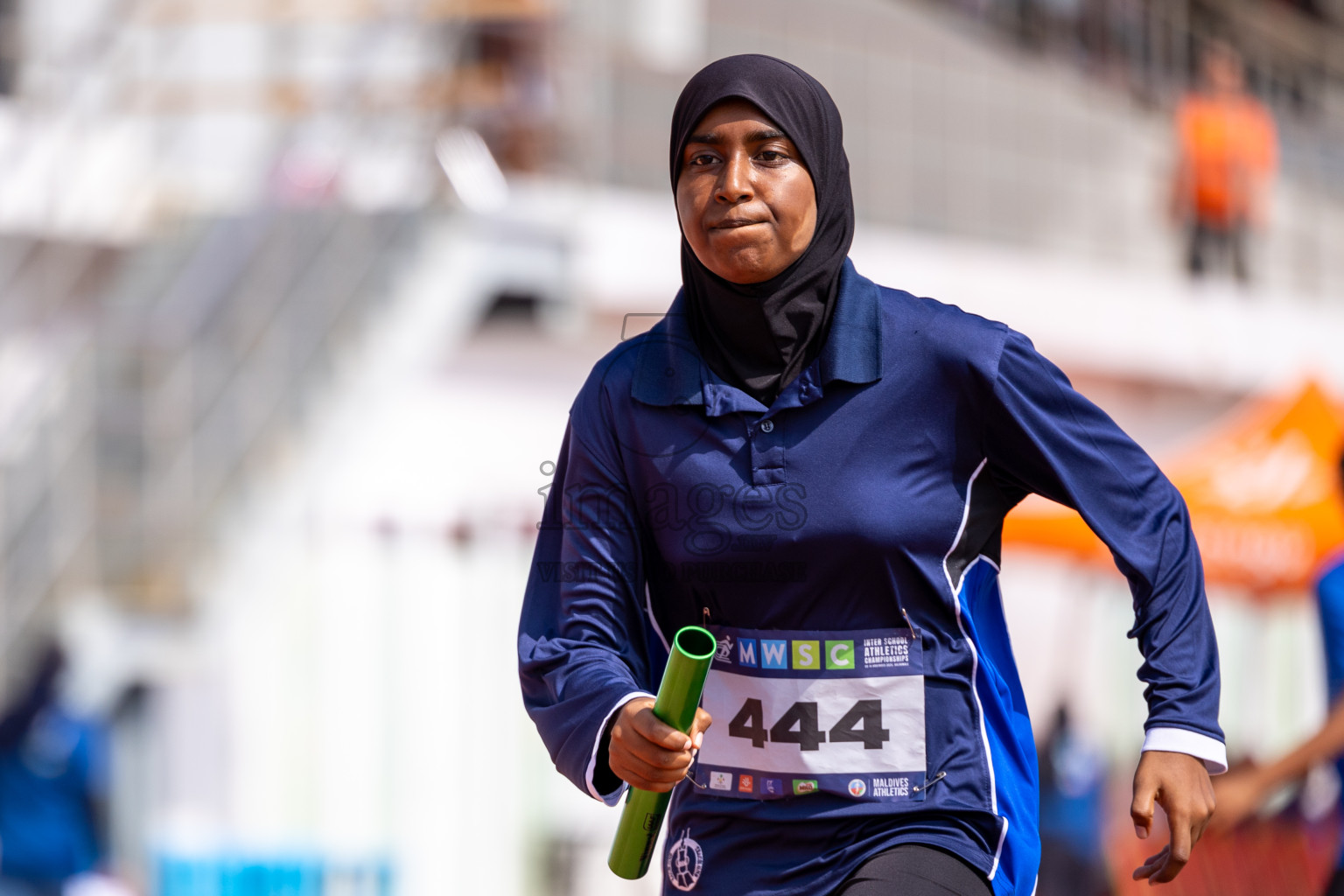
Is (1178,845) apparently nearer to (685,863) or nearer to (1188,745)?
(1188,745)

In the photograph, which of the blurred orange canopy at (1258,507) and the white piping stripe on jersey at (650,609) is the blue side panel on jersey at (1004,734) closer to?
the white piping stripe on jersey at (650,609)

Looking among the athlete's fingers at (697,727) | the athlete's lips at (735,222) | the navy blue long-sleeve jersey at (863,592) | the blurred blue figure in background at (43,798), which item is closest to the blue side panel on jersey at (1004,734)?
the navy blue long-sleeve jersey at (863,592)

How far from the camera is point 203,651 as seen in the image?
8703 mm

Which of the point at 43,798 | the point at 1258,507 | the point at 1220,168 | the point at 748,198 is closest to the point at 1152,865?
the point at 748,198

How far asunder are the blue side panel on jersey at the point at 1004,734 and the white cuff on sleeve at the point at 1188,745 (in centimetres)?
22

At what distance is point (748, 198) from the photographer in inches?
101

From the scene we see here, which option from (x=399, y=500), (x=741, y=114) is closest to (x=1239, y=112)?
(x=399, y=500)

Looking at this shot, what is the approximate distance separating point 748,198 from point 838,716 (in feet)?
2.38

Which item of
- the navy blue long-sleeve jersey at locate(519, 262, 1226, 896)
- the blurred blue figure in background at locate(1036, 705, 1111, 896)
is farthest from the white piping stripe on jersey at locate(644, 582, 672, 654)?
the blurred blue figure in background at locate(1036, 705, 1111, 896)

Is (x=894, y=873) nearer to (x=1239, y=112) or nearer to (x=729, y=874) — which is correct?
(x=729, y=874)

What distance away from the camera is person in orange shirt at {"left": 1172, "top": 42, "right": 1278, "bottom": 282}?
14.0m

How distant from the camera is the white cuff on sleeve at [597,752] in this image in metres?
2.46

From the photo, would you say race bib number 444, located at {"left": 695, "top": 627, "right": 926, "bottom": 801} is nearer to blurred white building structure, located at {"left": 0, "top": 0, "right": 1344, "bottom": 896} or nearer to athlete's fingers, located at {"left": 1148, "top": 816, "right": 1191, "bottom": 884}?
athlete's fingers, located at {"left": 1148, "top": 816, "right": 1191, "bottom": 884}

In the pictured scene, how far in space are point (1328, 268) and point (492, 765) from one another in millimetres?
10469
